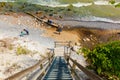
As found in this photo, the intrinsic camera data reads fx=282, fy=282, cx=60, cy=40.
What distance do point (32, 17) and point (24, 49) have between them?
731 inches

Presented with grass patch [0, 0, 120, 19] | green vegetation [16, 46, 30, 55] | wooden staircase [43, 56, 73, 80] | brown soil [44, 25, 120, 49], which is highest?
grass patch [0, 0, 120, 19]

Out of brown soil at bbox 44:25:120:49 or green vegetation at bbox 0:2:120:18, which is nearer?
brown soil at bbox 44:25:120:49

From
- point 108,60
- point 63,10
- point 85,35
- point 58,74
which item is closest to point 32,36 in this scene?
point 85,35

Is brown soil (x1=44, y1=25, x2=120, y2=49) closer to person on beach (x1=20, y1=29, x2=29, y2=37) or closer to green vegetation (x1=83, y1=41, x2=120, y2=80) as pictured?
person on beach (x1=20, y1=29, x2=29, y2=37)

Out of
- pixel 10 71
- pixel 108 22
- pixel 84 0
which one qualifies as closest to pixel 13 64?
pixel 10 71

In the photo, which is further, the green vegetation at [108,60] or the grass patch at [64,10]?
the grass patch at [64,10]

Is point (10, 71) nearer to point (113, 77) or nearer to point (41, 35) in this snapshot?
point (113, 77)

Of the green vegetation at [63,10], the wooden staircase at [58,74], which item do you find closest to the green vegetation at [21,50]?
the wooden staircase at [58,74]

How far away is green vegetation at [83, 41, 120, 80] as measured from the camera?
23750 millimetres

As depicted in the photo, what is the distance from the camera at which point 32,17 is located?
48.1m

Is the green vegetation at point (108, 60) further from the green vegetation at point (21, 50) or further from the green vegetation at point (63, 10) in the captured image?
the green vegetation at point (63, 10)

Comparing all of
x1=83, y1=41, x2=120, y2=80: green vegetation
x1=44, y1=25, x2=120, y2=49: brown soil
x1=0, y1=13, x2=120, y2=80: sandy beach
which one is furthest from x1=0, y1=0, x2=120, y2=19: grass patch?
x1=83, y1=41, x2=120, y2=80: green vegetation

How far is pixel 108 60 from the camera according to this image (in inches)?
939

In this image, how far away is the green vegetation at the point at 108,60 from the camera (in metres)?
23.8
